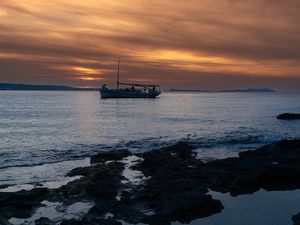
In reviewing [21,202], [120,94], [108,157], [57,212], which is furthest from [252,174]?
[120,94]

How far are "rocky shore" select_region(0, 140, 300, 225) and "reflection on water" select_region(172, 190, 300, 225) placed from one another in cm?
50

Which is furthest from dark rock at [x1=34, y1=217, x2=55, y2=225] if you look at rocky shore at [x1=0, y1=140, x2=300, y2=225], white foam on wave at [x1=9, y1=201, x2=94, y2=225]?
white foam on wave at [x1=9, y1=201, x2=94, y2=225]

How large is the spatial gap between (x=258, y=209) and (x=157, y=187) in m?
4.37

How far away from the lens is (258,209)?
16.3 m

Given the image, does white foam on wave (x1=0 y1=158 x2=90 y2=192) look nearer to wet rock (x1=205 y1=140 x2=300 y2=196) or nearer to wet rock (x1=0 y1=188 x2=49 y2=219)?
wet rock (x1=0 y1=188 x2=49 y2=219)

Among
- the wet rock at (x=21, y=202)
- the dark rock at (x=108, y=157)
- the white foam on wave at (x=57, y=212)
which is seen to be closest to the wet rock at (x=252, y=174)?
the white foam on wave at (x=57, y=212)

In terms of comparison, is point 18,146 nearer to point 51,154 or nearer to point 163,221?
point 51,154

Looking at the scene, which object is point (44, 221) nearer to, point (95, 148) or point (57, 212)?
point (57, 212)

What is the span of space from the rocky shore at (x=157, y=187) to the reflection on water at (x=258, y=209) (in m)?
0.50

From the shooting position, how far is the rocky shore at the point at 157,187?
15243 millimetres

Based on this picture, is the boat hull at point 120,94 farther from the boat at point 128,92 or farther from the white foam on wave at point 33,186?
the white foam on wave at point 33,186

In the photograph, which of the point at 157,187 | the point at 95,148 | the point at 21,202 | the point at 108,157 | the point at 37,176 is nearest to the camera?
the point at 21,202

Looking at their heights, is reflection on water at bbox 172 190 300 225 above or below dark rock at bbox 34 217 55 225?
above

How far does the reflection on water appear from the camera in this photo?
14.8 metres
